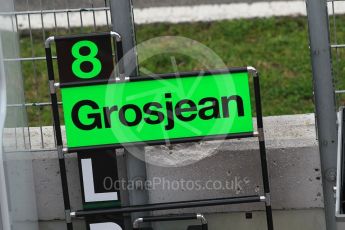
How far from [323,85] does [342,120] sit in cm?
37

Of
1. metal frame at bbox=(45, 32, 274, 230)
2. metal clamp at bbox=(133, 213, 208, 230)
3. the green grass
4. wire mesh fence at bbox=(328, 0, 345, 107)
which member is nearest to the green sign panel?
metal frame at bbox=(45, 32, 274, 230)

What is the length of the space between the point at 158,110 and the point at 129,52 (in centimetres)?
34

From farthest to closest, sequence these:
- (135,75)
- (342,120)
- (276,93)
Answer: (276,93), (135,75), (342,120)

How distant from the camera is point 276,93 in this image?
8188mm

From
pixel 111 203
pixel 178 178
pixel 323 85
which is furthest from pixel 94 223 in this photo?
pixel 323 85

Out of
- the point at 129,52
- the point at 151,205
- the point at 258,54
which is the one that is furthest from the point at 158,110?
the point at 258,54

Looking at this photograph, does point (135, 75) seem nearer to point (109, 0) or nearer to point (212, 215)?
point (109, 0)

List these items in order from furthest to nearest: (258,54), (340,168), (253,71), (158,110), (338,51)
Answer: (258,54), (338,51), (158,110), (253,71), (340,168)

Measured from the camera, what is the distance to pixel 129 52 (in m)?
5.61

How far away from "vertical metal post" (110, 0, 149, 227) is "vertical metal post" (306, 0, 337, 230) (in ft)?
2.97

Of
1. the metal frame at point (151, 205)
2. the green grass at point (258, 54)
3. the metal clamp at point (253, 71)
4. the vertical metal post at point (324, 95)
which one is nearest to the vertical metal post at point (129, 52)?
the metal frame at point (151, 205)

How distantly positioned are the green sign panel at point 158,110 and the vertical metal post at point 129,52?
0.16m

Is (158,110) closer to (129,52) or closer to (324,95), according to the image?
(129,52)

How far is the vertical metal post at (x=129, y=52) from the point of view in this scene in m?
5.59
